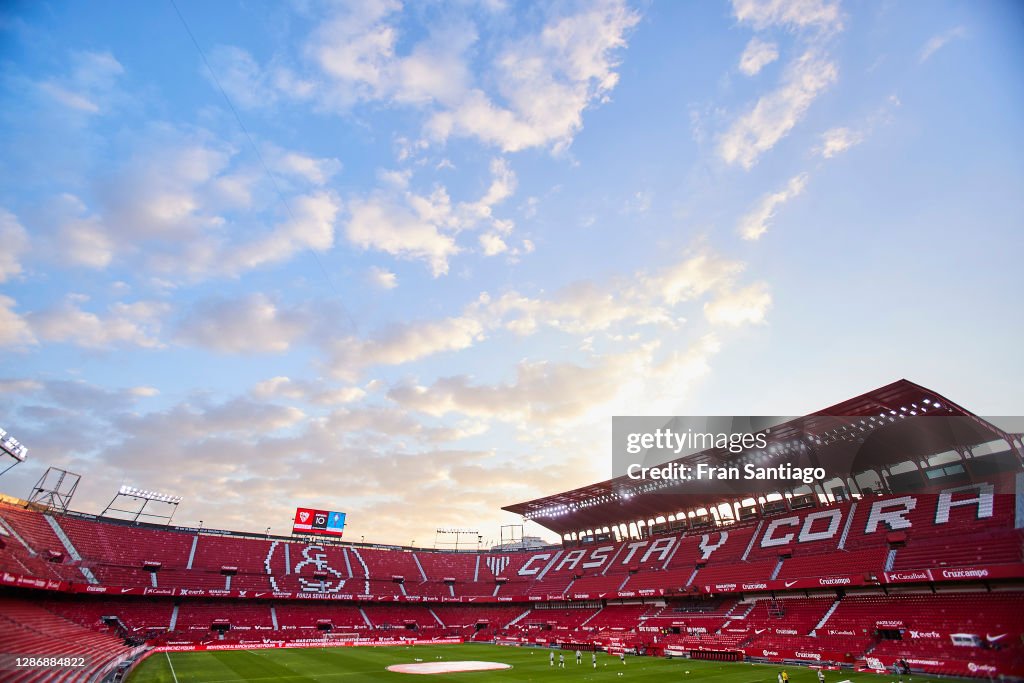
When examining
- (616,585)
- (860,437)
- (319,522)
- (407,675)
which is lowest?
(407,675)

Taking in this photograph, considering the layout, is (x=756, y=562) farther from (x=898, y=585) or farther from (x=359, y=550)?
(x=359, y=550)

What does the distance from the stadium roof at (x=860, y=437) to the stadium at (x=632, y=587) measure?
0.76ft

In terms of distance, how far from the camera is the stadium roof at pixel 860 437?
1313 inches

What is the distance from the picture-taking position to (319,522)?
73.2 m

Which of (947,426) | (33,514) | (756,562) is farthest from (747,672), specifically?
(33,514)

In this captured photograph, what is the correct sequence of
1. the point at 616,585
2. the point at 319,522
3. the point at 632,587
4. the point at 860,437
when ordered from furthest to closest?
1. the point at 319,522
2. the point at 616,585
3. the point at 632,587
4. the point at 860,437

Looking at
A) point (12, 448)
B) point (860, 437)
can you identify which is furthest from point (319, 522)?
point (860, 437)

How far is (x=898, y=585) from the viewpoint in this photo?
35688 millimetres

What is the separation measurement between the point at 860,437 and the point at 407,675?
38987 mm

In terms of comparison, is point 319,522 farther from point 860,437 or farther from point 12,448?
point 860,437

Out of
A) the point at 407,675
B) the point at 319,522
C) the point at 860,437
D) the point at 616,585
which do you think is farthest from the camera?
the point at 319,522

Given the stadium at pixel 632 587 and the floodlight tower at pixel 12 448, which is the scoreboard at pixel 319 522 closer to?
the stadium at pixel 632 587

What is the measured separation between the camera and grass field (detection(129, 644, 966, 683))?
28078mm

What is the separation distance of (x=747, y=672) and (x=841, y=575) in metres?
14.0
